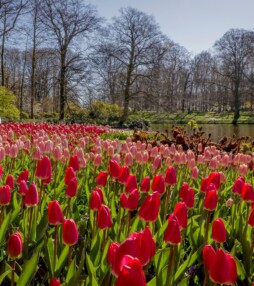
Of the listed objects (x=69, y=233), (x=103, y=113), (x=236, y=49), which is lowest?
(x=69, y=233)

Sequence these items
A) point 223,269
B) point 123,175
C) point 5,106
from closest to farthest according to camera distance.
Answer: point 223,269
point 123,175
point 5,106

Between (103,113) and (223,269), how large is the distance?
2873cm

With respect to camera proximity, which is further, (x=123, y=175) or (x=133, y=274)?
(x=123, y=175)

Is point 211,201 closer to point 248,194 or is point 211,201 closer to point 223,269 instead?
point 248,194

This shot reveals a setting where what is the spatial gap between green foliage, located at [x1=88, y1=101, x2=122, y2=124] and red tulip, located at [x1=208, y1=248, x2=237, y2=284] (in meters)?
26.2

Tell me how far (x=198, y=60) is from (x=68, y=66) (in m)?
37.8

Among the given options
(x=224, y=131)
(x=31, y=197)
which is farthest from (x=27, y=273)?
(x=224, y=131)

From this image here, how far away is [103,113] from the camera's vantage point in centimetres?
2964

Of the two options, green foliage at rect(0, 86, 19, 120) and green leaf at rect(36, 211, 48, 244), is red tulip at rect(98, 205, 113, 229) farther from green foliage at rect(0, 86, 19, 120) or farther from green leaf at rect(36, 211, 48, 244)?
green foliage at rect(0, 86, 19, 120)

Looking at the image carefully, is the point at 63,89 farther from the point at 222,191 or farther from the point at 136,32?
the point at 222,191

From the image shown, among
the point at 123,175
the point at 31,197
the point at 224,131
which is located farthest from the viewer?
Answer: the point at 224,131

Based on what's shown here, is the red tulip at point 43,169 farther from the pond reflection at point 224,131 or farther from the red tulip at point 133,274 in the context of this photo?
the pond reflection at point 224,131

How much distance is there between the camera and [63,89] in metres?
29.9

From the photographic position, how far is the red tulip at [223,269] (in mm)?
1093
